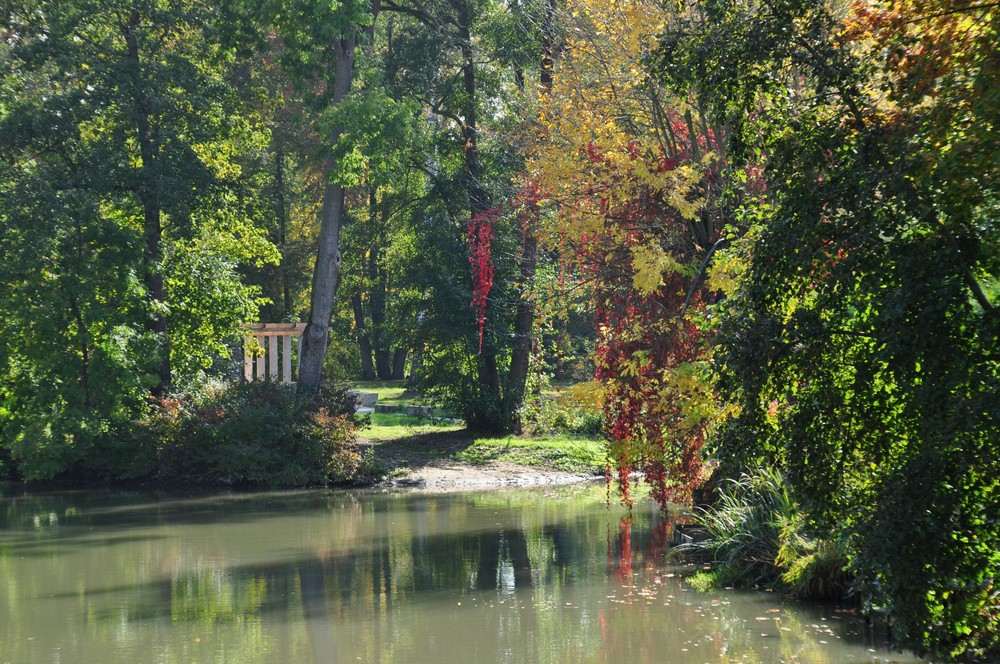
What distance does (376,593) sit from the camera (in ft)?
41.0

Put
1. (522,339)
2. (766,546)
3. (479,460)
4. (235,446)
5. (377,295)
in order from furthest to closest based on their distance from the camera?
(377,295)
(522,339)
(479,460)
(235,446)
(766,546)

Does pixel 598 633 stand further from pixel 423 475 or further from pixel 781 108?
pixel 423 475

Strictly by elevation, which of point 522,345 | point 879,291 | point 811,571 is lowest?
point 811,571

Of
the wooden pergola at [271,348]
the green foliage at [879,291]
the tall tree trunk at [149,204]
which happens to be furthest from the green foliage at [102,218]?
the green foliage at [879,291]

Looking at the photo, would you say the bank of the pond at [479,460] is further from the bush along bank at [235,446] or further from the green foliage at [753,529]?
the green foliage at [753,529]

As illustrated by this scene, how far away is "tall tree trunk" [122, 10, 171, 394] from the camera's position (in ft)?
76.9

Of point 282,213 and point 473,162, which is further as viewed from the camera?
point 282,213

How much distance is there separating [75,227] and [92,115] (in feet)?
7.96

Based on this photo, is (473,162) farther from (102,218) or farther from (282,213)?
(282,213)

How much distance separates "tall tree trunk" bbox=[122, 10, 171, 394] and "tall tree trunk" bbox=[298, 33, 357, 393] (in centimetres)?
306

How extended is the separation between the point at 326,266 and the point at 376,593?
14.3m

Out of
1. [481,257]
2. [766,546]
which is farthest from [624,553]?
[481,257]

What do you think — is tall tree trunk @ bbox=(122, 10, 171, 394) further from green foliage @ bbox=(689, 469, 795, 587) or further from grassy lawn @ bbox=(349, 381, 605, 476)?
green foliage @ bbox=(689, 469, 795, 587)

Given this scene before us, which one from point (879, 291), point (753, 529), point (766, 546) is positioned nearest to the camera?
point (879, 291)
